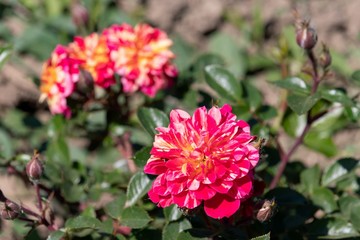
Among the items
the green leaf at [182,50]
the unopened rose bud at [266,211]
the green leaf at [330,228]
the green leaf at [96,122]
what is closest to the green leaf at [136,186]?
the unopened rose bud at [266,211]

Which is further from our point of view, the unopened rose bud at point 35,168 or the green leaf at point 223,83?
the green leaf at point 223,83

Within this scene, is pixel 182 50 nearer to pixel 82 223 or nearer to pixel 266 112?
pixel 266 112

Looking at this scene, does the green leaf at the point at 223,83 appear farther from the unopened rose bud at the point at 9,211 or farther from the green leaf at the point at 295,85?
the unopened rose bud at the point at 9,211

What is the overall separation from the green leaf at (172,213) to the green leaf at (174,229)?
0.9 inches

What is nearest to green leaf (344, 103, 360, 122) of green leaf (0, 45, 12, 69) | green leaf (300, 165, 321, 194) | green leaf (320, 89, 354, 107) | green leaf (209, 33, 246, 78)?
green leaf (320, 89, 354, 107)

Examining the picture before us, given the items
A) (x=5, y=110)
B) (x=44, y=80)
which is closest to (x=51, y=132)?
(x=44, y=80)

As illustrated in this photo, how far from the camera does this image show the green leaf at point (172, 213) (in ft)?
5.47

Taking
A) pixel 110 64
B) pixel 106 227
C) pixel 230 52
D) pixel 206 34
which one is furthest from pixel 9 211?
pixel 206 34

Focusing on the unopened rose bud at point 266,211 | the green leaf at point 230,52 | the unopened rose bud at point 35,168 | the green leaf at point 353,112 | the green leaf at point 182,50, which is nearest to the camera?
the unopened rose bud at point 266,211

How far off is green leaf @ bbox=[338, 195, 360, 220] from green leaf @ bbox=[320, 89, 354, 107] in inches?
11.0

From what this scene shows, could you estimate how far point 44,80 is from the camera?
7.15 ft

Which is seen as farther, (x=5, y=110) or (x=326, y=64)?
→ (x=5, y=110)

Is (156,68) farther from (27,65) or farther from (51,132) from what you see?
(27,65)

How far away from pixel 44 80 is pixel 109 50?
0.25m
